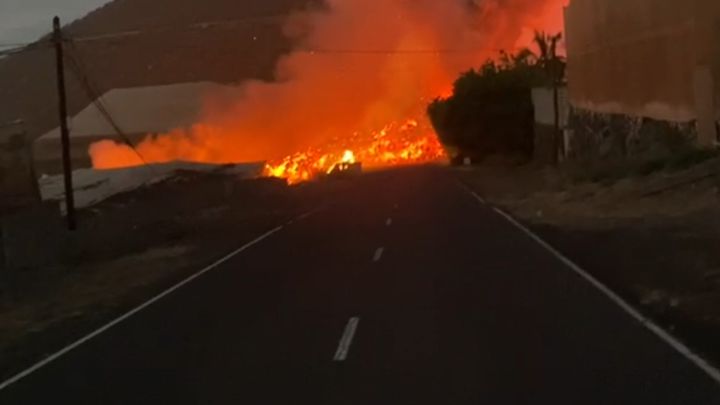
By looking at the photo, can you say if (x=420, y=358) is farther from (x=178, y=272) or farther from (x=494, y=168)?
(x=494, y=168)

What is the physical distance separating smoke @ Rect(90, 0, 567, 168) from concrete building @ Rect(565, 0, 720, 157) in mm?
20893

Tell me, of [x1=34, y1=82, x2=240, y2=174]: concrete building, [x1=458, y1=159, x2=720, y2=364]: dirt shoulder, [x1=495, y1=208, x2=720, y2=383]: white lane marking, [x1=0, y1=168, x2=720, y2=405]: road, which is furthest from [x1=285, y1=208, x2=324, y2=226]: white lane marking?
[x1=34, y1=82, x2=240, y2=174]: concrete building

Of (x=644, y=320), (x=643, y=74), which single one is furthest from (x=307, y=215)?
(x=644, y=320)

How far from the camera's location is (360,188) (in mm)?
57469

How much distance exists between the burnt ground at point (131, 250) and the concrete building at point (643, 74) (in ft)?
40.7

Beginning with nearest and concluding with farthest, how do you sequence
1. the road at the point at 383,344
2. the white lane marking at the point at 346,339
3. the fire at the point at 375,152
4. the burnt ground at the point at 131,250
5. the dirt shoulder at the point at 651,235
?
1. the road at the point at 383,344
2. the white lane marking at the point at 346,339
3. the dirt shoulder at the point at 651,235
4. the burnt ground at the point at 131,250
5. the fire at the point at 375,152

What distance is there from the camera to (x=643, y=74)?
42938 mm

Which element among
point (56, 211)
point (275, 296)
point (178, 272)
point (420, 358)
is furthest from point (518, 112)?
Result: point (420, 358)

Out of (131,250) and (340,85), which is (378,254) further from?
(340,85)

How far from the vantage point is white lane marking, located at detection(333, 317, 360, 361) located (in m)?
11.1

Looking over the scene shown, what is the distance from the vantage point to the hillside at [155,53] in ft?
391

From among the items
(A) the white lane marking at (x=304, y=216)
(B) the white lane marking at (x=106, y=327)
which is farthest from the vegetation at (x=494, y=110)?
(B) the white lane marking at (x=106, y=327)

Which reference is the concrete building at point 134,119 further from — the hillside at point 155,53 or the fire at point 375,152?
the hillside at point 155,53

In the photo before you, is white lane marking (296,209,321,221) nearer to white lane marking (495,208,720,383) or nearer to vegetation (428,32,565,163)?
white lane marking (495,208,720,383)
